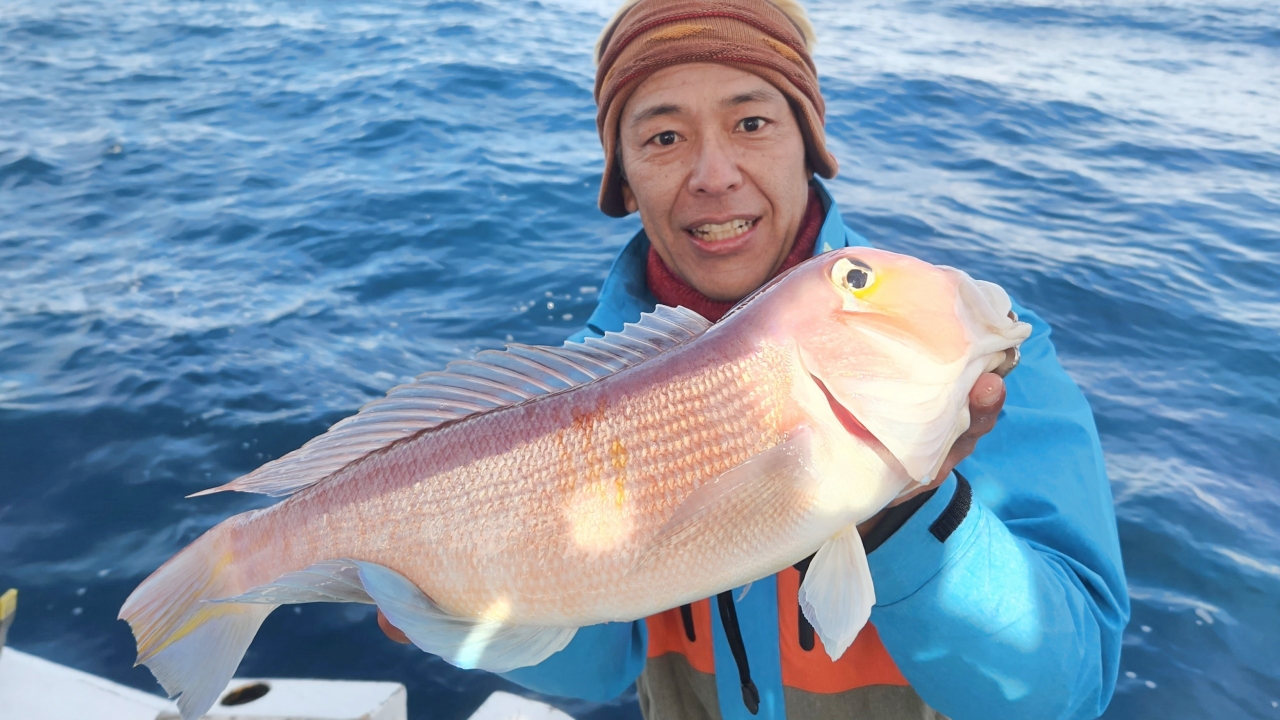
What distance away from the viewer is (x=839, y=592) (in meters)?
1.58

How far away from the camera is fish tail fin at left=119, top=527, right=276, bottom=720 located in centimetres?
188

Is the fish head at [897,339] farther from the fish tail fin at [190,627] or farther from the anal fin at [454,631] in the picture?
the fish tail fin at [190,627]

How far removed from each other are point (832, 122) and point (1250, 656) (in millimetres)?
8423

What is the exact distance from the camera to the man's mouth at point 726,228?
2.66m

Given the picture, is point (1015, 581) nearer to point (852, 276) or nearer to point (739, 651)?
point (852, 276)

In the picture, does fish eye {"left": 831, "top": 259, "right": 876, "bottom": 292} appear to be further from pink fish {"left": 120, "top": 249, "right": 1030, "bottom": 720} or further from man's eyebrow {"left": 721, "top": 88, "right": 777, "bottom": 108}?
man's eyebrow {"left": 721, "top": 88, "right": 777, "bottom": 108}

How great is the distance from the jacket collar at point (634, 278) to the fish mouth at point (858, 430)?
1.19 meters

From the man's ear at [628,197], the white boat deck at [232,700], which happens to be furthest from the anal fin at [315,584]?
the man's ear at [628,197]

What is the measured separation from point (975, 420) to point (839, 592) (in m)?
0.45

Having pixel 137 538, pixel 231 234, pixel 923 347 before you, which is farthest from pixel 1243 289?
pixel 231 234

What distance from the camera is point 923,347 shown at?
158cm

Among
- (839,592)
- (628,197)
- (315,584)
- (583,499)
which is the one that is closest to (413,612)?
(315,584)

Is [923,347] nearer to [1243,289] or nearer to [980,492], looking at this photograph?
[980,492]

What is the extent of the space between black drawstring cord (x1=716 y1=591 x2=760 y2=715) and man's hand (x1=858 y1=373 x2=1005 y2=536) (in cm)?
83
